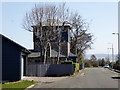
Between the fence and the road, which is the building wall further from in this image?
the fence

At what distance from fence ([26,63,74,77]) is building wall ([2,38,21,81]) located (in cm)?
786

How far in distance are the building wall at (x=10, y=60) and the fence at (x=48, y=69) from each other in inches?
310

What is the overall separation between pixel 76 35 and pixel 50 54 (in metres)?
13.7

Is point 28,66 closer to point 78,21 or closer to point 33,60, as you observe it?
point 33,60

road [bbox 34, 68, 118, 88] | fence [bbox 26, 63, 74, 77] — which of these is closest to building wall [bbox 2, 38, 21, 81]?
road [bbox 34, 68, 118, 88]

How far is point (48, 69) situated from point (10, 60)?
1008cm

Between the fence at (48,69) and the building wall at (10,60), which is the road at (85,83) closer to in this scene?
the building wall at (10,60)

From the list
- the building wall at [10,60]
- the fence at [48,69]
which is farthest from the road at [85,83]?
the fence at [48,69]

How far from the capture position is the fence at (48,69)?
105ft

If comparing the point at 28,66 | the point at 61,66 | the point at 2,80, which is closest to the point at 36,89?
the point at 2,80

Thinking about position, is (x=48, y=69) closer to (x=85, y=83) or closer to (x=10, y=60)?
(x=10, y=60)

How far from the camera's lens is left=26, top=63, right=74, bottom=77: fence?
3209 centimetres

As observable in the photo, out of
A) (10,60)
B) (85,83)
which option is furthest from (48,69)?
(85,83)

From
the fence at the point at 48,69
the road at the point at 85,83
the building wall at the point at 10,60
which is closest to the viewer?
the road at the point at 85,83
